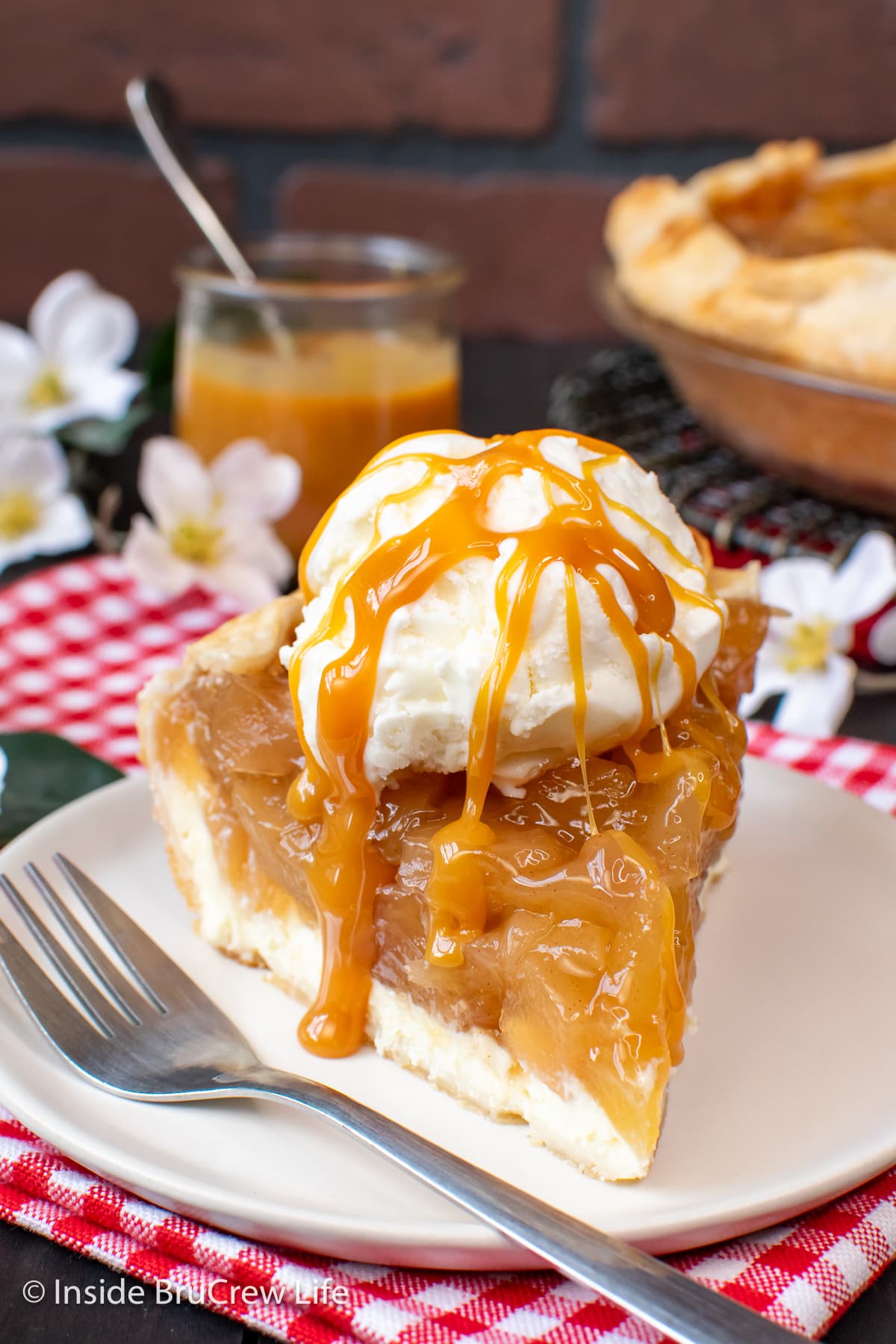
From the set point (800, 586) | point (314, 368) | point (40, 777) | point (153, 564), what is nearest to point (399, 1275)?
point (40, 777)

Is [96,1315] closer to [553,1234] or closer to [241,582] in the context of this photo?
[553,1234]

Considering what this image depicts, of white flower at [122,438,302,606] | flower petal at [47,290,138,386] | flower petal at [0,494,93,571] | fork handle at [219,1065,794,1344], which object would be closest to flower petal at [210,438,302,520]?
white flower at [122,438,302,606]

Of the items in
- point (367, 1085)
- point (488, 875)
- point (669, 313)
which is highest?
point (669, 313)

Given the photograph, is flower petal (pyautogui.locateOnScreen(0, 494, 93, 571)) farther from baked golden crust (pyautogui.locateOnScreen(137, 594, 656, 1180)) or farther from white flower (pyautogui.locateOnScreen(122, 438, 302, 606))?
baked golden crust (pyautogui.locateOnScreen(137, 594, 656, 1180))

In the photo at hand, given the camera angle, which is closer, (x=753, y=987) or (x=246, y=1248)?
(x=246, y=1248)

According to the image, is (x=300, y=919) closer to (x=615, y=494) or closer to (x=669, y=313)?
(x=615, y=494)

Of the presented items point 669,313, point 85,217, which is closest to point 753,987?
point 669,313

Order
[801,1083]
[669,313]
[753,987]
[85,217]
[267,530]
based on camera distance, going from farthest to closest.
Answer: [85,217] < [669,313] < [267,530] < [753,987] < [801,1083]

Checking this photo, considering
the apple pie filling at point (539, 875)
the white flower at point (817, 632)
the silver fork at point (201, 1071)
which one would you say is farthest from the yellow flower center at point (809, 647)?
the silver fork at point (201, 1071)
